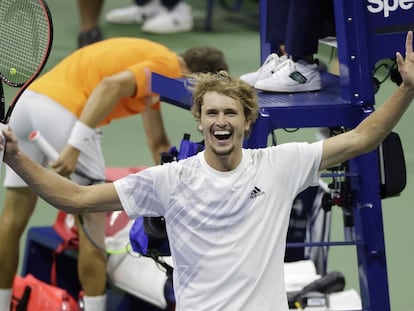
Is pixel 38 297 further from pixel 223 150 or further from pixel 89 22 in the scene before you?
pixel 89 22

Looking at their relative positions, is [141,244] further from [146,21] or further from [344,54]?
[146,21]

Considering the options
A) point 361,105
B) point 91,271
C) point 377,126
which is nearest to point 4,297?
point 91,271

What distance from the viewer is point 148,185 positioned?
490 cm

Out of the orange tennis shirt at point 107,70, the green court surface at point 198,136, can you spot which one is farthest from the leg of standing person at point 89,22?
the orange tennis shirt at point 107,70

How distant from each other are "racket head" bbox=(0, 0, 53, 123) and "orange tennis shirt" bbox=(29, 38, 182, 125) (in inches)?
71.8

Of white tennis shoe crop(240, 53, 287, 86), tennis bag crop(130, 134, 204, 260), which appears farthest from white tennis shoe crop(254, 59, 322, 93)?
tennis bag crop(130, 134, 204, 260)

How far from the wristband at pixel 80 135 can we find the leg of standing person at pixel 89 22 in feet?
15.4

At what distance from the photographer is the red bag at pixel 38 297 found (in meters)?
7.12

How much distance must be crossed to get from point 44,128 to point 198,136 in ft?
9.83

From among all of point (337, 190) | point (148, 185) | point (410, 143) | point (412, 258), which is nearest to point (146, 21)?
point (410, 143)

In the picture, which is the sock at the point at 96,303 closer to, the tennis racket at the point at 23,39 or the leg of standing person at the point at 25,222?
the leg of standing person at the point at 25,222

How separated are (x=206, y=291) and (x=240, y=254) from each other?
0.56ft

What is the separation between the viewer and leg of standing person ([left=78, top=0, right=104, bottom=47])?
38.8ft

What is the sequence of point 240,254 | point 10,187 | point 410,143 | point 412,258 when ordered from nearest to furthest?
point 240,254, point 10,187, point 412,258, point 410,143
